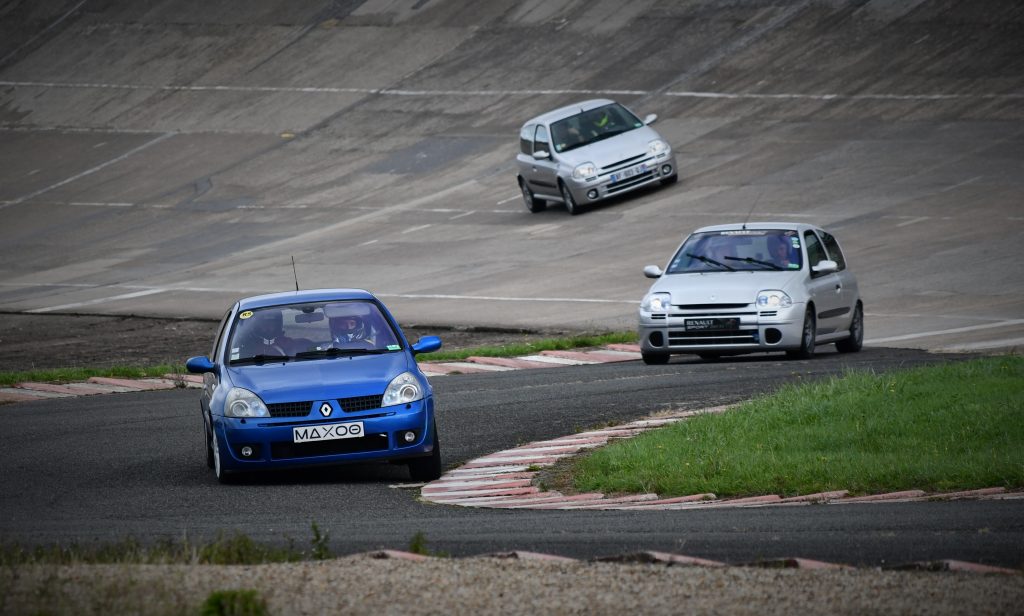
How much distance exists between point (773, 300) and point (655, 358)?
59.0 inches

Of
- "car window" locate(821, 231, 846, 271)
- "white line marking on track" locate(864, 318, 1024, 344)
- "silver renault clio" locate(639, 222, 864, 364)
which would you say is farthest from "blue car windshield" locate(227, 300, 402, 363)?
"white line marking on track" locate(864, 318, 1024, 344)

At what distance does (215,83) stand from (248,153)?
24.6ft

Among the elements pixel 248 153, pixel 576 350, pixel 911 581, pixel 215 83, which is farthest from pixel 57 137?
pixel 911 581

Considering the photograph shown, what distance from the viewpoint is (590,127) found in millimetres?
33094

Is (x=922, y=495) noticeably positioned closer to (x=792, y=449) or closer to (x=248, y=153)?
(x=792, y=449)

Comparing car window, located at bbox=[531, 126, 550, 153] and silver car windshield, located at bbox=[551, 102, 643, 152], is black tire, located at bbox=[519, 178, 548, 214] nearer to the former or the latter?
car window, located at bbox=[531, 126, 550, 153]

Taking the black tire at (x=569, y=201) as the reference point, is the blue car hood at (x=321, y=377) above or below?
below

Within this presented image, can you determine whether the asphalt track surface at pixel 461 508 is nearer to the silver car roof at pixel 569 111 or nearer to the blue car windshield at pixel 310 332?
the blue car windshield at pixel 310 332

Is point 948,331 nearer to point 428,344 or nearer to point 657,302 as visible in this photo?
point 657,302

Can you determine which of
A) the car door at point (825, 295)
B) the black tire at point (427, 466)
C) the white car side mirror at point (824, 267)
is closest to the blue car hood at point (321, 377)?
the black tire at point (427, 466)

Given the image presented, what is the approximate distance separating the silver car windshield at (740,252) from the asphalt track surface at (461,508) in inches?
47.6

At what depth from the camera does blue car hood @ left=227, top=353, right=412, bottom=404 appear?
11.8m

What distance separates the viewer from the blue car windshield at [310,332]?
1264 cm

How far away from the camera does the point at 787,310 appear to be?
1825cm
